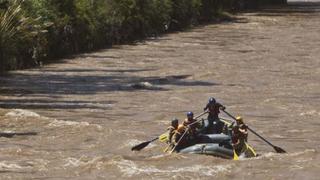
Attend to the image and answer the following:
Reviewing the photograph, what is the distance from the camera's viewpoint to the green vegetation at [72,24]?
29547mm

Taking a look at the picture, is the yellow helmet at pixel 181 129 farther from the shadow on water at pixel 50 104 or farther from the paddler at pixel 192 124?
the shadow on water at pixel 50 104

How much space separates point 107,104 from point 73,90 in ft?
10.6

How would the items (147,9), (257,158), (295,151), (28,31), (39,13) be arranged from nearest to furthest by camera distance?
(257,158), (295,151), (28,31), (39,13), (147,9)

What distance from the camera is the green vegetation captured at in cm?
2955

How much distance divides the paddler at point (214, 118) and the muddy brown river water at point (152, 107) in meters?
1.04

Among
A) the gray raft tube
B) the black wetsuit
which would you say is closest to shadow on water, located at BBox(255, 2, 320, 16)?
the black wetsuit

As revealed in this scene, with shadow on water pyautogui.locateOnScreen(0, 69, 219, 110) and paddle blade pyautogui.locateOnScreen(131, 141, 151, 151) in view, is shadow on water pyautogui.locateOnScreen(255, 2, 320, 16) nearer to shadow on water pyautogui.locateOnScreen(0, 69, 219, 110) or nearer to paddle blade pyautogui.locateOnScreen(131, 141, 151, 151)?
shadow on water pyautogui.locateOnScreen(0, 69, 219, 110)

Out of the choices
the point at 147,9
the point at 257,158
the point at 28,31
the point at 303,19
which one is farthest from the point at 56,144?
the point at 303,19

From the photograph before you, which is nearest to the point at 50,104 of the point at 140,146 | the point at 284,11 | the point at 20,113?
the point at 20,113

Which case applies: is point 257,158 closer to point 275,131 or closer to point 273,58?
point 275,131

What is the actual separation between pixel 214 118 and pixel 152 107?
5877 mm

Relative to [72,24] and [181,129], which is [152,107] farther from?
[72,24]

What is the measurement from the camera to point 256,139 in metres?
18.2

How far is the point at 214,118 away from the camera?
53.5 feet
